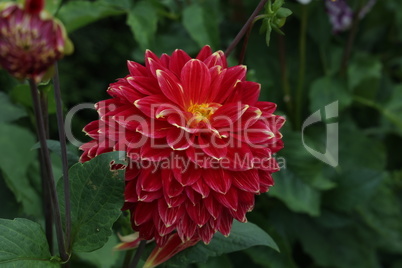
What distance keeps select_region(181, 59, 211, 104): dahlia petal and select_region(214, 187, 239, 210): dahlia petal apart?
0.12 m

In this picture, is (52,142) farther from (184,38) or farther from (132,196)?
(184,38)

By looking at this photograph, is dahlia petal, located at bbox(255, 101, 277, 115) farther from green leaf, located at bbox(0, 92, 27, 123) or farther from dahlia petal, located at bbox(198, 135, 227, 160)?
green leaf, located at bbox(0, 92, 27, 123)

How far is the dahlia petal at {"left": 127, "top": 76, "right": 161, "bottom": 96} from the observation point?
0.65m

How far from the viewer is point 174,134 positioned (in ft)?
2.14

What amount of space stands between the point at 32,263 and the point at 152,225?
14 cm

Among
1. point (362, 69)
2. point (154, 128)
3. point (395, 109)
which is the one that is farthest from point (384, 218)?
point (154, 128)

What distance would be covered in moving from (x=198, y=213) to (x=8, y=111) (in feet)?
1.89

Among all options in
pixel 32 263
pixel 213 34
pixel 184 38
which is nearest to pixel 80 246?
pixel 32 263

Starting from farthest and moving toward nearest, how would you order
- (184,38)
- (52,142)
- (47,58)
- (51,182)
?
1. (184,38)
2. (52,142)
3. (51,182)
4. (47,58)

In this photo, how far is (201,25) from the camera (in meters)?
1.30

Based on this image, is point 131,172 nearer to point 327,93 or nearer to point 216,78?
point 216,78

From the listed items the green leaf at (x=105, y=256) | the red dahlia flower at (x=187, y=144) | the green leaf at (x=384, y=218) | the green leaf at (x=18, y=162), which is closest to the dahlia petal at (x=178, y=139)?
the red dahlia flower at (x=187, y=144)

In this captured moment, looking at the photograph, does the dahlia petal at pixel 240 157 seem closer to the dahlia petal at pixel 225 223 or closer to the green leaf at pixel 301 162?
the dahlia petal at pixel 225 223

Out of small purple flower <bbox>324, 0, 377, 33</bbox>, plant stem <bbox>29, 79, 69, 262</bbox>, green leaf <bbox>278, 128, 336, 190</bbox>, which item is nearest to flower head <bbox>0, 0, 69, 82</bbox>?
plant stem <bbox>29, 79, 69, 262</bbox>
